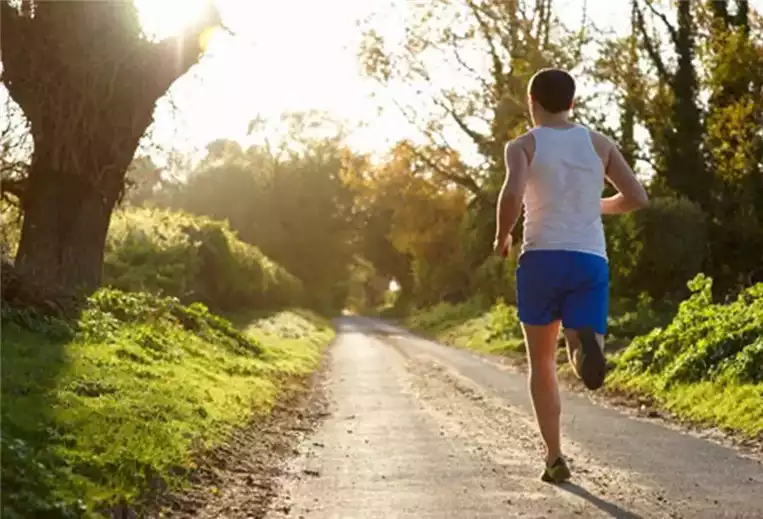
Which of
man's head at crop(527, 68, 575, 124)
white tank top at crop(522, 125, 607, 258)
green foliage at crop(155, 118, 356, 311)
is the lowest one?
white tank top at crop(522, 125, 607, 258)

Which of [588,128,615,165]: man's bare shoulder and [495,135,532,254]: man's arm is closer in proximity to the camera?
[495,135,532,254]: man's arm

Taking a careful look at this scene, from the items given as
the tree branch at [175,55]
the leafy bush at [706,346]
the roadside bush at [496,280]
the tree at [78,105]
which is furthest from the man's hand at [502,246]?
the roadside bush at [496,280]

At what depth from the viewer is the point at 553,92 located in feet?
18.3

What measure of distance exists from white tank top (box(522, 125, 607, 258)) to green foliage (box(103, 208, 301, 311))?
13417 millimetres

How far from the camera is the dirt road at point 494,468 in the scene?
5.41 metres

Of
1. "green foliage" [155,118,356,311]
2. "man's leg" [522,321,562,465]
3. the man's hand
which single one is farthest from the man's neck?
"green foliage" [155,118,356,311]

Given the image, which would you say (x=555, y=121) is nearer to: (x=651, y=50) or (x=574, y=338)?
(x=574, y=338)

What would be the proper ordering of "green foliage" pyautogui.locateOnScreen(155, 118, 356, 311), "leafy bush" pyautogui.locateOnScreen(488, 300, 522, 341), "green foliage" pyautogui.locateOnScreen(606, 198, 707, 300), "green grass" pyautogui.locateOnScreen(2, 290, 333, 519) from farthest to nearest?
1. "green foliage" pyautogui.locateOnScreen(155, 118, 356, 311)
2. "leafy bush" pyautogui.locateOnScreen(488, 300, 522, 341)
3. "green foliage" pyautogui.locateOnScreen(606, 198, 707, 300)
4. "green grass" pyautogui.locateOnScreen(2, 290, 333, 519)

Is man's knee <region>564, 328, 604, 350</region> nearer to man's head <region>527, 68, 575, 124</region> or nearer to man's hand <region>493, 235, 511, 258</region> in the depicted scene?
man's hand <region>493, 235, 511, 258</region>

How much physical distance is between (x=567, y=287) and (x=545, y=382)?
67 cm

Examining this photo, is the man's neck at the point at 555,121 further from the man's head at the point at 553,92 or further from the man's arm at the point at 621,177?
the man's arm at the point at 621,177

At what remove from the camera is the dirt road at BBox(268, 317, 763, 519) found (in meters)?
5.41

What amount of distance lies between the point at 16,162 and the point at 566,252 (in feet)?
33.3

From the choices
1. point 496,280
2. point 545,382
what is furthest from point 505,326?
point 545,382
